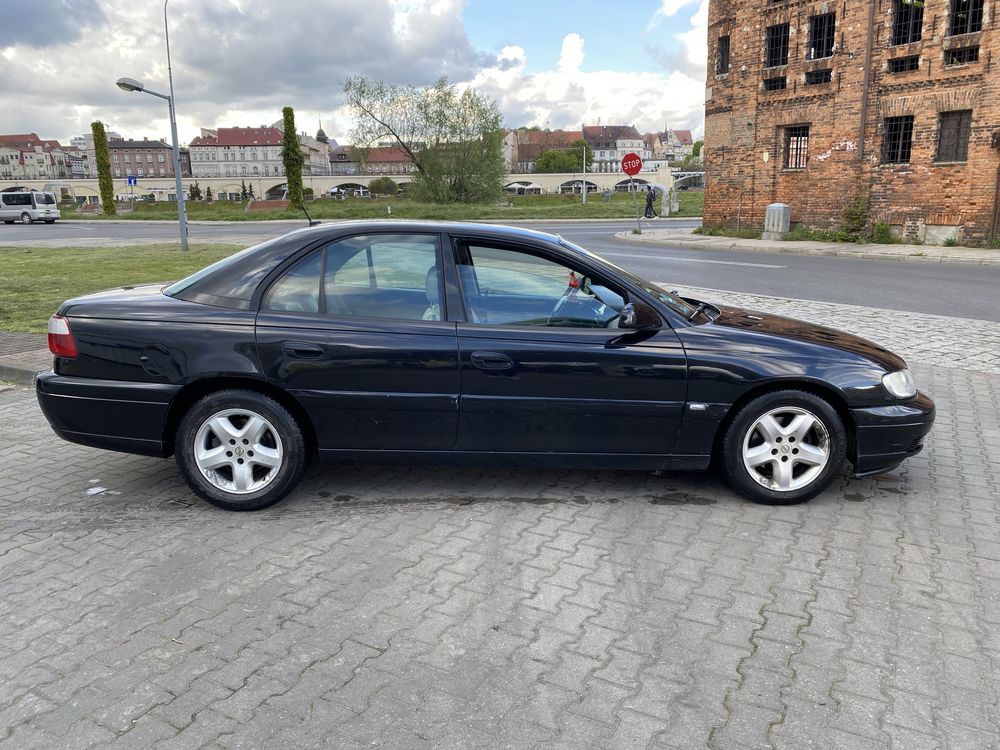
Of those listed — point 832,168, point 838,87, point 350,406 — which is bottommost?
point 350,406

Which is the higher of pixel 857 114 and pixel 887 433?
pixel 857 114

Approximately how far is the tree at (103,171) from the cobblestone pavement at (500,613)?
65.5m

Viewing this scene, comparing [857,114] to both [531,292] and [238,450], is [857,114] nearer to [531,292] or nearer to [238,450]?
[531,292]

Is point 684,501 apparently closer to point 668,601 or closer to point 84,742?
point 668,601

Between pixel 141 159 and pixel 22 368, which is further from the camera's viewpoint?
pixel 141 159

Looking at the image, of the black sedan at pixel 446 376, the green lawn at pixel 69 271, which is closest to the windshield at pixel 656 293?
the black sedan at pixel 446 376

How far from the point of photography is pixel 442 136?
5825cm

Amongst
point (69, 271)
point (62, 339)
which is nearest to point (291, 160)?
point (69, 271)

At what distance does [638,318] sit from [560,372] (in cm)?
52

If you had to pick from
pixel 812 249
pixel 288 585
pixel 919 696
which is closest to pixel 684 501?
pixel 919 696

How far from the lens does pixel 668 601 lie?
341 centimetres

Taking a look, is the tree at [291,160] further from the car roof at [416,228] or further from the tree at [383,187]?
the car roof at [416,228]

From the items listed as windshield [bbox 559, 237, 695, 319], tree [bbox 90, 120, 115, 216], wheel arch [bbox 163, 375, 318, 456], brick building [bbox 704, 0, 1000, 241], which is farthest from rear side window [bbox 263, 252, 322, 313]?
tree [bbox 90, 120, 115, 216]

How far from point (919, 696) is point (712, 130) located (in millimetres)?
28717
